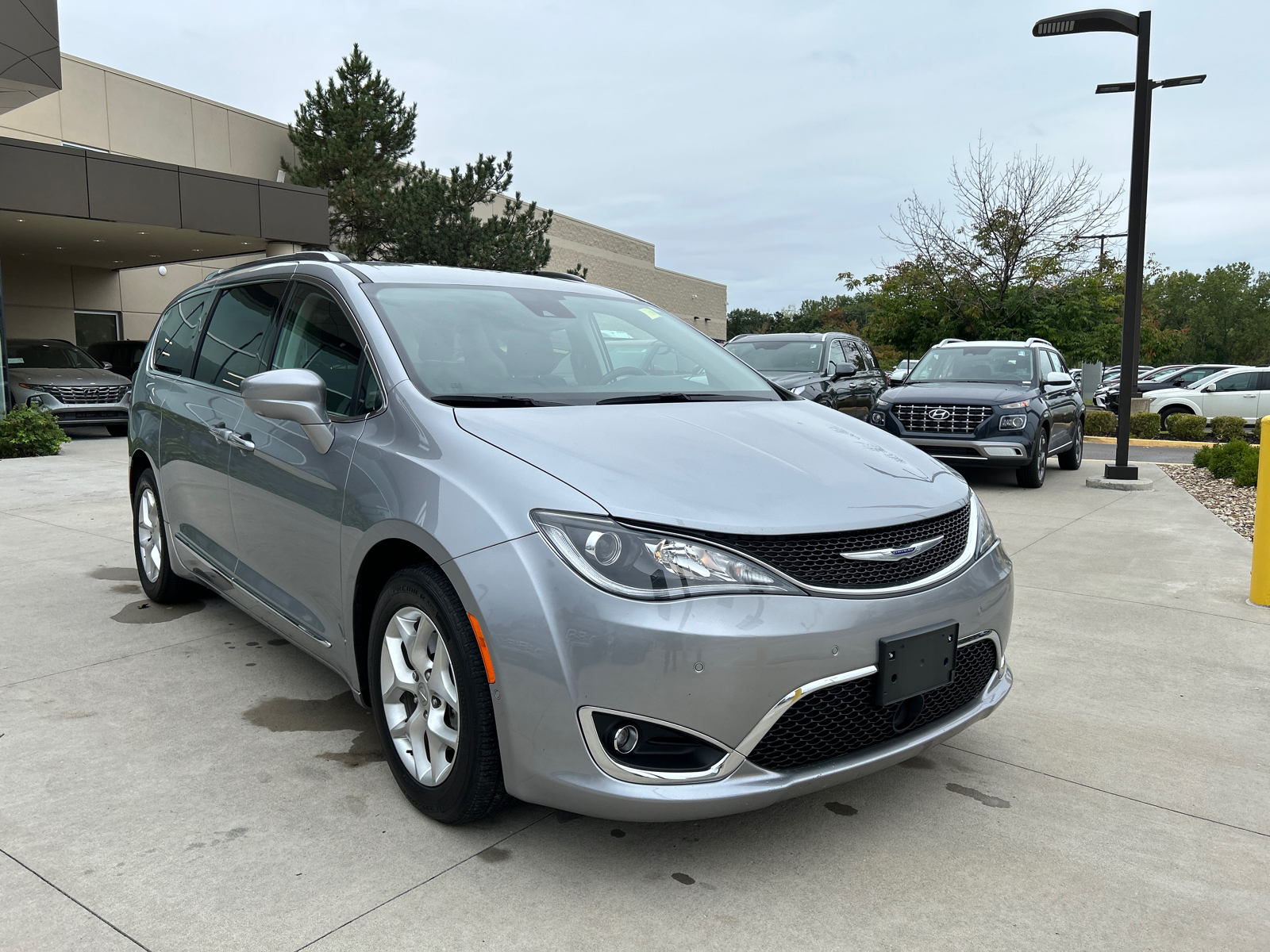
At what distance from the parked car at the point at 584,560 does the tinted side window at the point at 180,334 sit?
1008 millimetres

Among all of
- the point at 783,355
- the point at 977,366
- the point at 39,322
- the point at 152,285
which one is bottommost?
the point at 977,366

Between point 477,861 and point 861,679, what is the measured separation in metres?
1.17

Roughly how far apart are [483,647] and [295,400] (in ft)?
4.00

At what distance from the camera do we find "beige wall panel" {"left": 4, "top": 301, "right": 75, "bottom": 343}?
2227 cm

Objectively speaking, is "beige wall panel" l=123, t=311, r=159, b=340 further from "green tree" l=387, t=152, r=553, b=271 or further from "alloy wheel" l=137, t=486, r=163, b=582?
"alloy wheel" l=137, t=486, r=163, b=582

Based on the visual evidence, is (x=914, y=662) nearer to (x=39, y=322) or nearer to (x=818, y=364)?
(x=818, y=364)

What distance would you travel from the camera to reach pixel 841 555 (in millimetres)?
2525

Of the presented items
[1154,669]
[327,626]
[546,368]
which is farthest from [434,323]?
[1154,669]

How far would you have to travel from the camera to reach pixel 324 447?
3.20 m

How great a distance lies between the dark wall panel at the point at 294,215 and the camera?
18391 millimetres

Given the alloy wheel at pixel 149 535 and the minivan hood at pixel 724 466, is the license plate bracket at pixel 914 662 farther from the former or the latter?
the alloy wheel at pixel 149 535

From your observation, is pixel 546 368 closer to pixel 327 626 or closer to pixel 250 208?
pixel 327 626


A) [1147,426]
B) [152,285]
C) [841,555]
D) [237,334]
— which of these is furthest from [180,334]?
[152,285]

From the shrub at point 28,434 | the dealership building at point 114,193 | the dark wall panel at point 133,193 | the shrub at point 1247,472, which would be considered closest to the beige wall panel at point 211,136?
the dealership building at point 114,193
